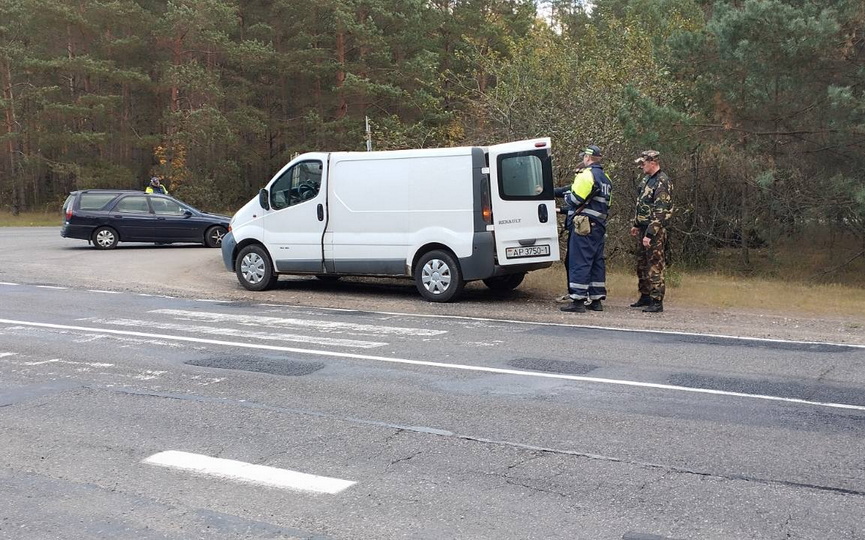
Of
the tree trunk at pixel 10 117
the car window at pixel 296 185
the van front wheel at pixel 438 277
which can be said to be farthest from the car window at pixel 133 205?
the tree trunk at pixel 10 117

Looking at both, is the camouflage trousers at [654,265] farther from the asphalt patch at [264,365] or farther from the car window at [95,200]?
the car window at [95,200]

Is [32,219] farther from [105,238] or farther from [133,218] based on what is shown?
[133,218]

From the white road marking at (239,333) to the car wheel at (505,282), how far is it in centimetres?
435

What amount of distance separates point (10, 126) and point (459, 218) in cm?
3969

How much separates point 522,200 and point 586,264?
134 cm

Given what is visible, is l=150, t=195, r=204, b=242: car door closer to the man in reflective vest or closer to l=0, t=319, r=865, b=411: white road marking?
l=0, t=319, r=865, b=411: white road marking

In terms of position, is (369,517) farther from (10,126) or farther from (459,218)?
(10,126)

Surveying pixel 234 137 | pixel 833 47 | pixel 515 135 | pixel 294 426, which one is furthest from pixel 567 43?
pixel 234 137

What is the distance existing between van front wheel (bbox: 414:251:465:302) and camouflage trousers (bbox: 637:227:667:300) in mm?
2518

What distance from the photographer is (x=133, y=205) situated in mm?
22297

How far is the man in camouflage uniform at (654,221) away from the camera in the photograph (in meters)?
11.1

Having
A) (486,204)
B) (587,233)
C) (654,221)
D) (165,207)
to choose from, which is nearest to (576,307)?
(587,233)

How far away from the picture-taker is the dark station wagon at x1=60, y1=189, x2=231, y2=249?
71.3 feet

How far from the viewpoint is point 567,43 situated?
21109 mm
